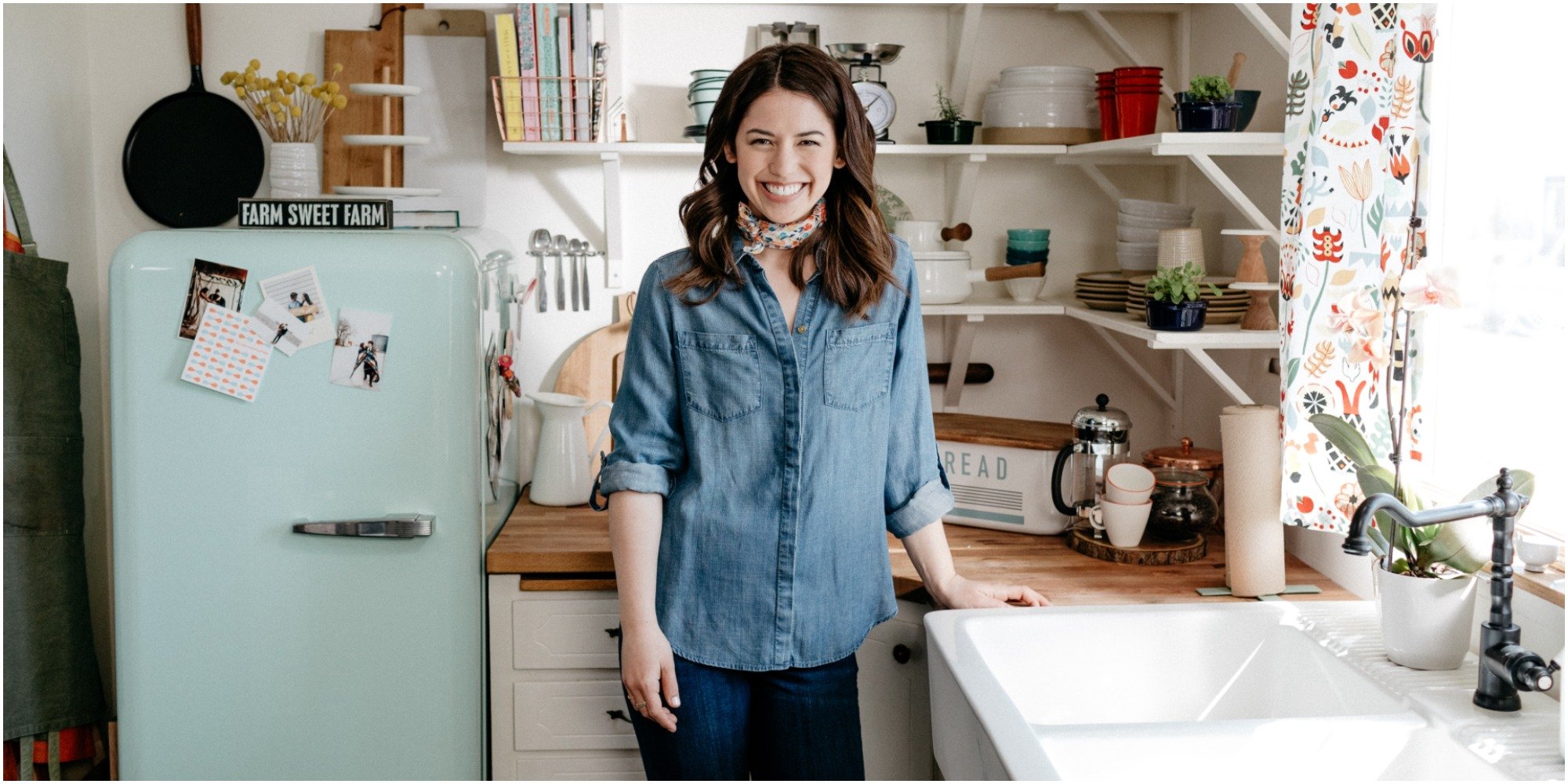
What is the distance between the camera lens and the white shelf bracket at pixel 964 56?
241 centimetres

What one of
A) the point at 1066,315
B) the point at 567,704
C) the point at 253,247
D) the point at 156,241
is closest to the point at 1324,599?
the point at 1066,315

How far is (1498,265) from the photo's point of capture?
1.59m

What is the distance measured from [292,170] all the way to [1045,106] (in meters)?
1.48

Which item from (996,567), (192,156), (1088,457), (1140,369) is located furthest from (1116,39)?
(192,156)

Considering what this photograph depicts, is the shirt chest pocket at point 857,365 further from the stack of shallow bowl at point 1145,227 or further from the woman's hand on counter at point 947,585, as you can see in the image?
the stack of shallow bowl at point 1145,227

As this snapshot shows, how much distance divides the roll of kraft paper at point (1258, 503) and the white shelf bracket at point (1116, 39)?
98 cm

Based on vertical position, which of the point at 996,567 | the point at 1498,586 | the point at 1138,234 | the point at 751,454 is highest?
the point at 1138,234

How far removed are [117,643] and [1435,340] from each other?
7.07ft

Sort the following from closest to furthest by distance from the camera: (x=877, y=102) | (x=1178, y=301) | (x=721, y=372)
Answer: (x=721, y=372) < (x=1178, y=301) < (x=877, y=102)

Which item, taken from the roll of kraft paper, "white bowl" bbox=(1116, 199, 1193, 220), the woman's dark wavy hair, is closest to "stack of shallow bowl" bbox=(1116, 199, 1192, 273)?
"white bowl" bbox=(1116, 199, 1193, 220)

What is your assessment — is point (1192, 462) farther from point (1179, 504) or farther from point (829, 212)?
point (829, 212)

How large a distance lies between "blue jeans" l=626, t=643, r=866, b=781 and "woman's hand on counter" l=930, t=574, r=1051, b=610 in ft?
0.65

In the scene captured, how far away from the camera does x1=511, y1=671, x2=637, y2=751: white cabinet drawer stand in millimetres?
2088

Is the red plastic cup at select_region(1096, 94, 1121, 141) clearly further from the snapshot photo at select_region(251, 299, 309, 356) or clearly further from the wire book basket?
the snapshot photo at select_region(251, 299, 309, 356)
